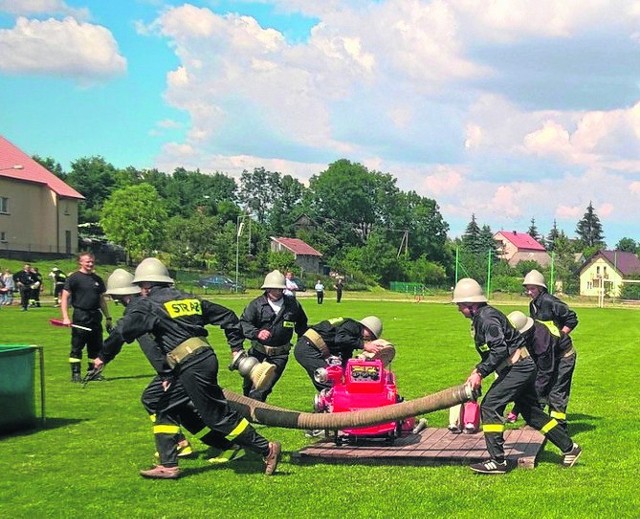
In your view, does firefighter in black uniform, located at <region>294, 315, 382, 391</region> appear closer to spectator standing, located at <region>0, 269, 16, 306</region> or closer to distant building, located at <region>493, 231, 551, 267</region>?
spectator standing, located at <region>0, 269, 16, 306</region>

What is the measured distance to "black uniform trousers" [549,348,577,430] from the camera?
10.5 m

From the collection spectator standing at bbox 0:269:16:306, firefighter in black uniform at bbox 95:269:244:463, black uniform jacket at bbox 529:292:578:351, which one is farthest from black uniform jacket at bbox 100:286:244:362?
spectator standing at bbox 0:269:16:306

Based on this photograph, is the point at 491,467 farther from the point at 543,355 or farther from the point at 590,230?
the point at 590,230

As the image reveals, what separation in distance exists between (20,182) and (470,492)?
74.2 m

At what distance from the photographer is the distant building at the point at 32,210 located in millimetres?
73812

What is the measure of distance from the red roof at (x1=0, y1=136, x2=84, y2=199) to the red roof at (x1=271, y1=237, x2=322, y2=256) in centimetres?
4347

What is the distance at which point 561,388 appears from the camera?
10594 millimetres

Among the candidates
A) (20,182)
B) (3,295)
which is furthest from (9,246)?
(3,295)

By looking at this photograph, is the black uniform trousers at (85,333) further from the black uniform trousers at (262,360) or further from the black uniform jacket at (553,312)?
the black uniform jacket at (553,312)

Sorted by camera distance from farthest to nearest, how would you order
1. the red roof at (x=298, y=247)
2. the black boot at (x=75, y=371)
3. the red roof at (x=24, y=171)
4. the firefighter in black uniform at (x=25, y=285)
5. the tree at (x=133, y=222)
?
1. the red roof at (x=298, y=247)
2. the tree at (x=133, y=222)
3. the red roof at (x=24, y=171)
4. the firefighter in black uniform at (x=25, y=285)
5. the black boot at (x=75, y=371)

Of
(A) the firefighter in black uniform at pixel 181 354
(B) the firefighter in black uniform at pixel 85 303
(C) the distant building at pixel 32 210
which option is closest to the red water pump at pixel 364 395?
(A) the firefighter in black uniform at pixel 181 354

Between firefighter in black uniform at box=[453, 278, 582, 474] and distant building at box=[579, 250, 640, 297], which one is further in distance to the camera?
distant building at box=[579, 250, 640, 297]

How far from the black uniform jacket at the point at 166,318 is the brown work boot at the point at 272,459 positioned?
4.51ft

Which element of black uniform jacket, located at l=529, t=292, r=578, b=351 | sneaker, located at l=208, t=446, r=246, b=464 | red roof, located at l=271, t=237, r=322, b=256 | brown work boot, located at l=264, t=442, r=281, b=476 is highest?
red roof, located at l=271, t=237, r=322, b=256
